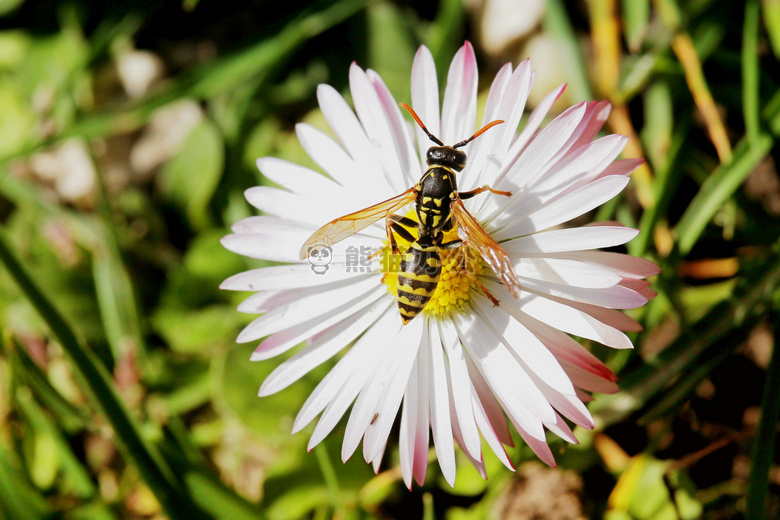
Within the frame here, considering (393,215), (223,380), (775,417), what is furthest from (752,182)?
(223,380)

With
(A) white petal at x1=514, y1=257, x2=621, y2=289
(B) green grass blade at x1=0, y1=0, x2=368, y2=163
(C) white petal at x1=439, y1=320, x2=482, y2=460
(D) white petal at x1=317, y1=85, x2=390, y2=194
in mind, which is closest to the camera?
(A) white petal at x1=514, y1=257, x2=621, y2=289

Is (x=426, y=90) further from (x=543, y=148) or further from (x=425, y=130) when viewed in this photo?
(x=543, y=148)

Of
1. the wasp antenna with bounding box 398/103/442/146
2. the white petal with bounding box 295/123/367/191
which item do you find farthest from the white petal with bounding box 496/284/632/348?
the white petal with bounding box 295/123/367/191

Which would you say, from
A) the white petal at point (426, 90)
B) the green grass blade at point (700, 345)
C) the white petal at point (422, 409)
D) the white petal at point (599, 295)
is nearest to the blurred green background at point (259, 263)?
the green grass blade at point (700, 345)

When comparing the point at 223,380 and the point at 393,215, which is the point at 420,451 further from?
the point at 223,380

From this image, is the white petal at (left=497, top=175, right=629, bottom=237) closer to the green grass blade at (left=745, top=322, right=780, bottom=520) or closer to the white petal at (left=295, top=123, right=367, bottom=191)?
the white petal at (left=295, top=123, right=367, bottom=191)

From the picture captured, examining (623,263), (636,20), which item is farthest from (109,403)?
(636,20)

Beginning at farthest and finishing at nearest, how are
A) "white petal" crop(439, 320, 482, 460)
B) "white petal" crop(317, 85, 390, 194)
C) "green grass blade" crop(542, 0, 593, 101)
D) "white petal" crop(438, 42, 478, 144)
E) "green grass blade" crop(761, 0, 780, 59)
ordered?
1. "green grass blade" crop(542, 0, 593, 101)
2. "green grass blade" crop(761, 0, 780, 59)
3. "white petal" crop(317, 85, 390, 194)
4. "white petal" crop(438, 42, 478, 144)
5. "white petal" crop(439, 320, 482, 460)
